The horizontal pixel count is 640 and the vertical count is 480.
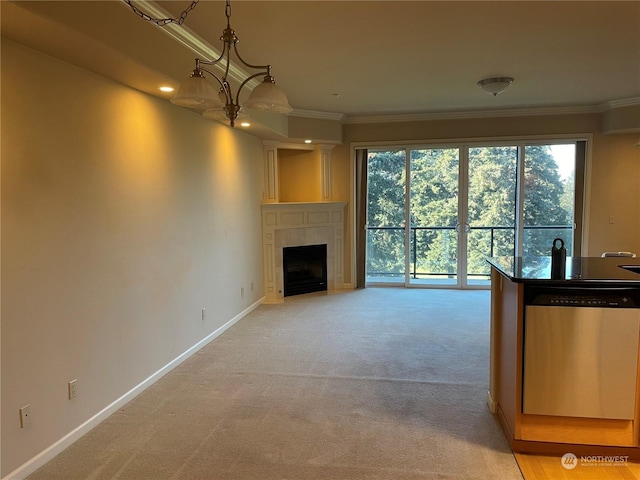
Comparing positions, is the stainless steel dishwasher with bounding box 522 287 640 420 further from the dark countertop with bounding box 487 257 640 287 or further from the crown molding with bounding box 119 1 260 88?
the crown molding with bounding box 119 1 260 88

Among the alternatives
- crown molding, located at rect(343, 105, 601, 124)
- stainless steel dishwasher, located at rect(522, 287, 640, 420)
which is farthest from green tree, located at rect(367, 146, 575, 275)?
stainless steel dishwasher, located at rect(522, 287, 640, 420)

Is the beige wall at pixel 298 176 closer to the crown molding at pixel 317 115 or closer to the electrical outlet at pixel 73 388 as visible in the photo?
the crown molding at pixel 317 115

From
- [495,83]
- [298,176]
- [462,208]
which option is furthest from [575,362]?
[298,176]

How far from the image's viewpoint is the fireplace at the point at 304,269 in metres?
6.32

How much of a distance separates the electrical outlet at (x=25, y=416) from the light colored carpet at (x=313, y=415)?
0.89ft

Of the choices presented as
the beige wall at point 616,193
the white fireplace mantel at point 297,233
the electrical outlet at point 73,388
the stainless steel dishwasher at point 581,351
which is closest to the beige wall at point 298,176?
the white fireplace mantel at point 297,233

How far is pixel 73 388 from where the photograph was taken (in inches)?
102

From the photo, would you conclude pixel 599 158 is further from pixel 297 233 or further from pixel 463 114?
pixel 297 233

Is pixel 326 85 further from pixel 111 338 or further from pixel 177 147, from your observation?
pixel 111 338

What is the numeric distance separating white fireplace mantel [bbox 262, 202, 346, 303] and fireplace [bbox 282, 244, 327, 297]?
94 mm

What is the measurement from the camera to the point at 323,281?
6668mm

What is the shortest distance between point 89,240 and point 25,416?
1041mm

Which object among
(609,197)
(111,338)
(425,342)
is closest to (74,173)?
(111,338)

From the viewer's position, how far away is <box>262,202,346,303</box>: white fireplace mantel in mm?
6035
